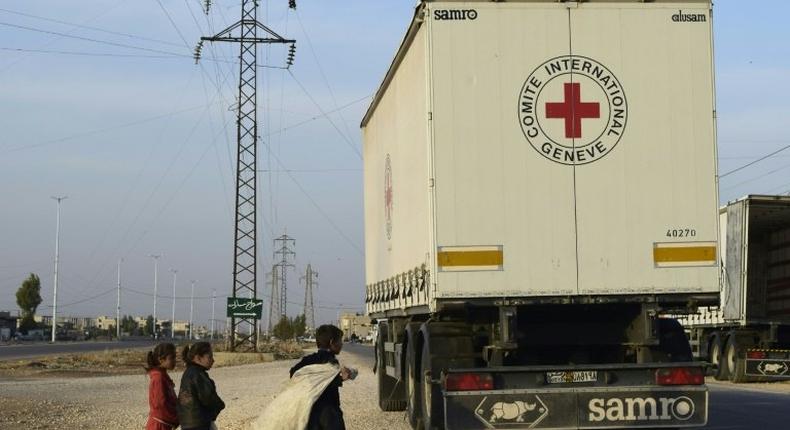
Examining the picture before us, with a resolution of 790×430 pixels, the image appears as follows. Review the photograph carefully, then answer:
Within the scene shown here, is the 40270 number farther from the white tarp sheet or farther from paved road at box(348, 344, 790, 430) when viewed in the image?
the white tarp sheet

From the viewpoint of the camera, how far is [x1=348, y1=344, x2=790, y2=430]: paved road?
48.2ft

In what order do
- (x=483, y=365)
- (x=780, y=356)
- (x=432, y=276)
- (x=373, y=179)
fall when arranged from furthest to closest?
(x=780, y=356), (x=373, y=179), (x=483, y=365), (x=432, y=276)

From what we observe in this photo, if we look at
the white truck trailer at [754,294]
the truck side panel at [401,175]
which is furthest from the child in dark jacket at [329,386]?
the white truck trailer at [754,294]

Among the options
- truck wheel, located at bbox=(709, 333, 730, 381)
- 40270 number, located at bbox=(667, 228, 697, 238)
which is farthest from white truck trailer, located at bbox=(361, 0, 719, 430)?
truck wheel, located at bbox=(709, 333, 730, 381)

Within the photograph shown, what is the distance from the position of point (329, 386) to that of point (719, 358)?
20885 mm

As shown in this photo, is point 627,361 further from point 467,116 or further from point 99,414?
point 99,414

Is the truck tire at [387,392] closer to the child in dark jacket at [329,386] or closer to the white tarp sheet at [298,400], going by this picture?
the child in dark jacket at [329,386]

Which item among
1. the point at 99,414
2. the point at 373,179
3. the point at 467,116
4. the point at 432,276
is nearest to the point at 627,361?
the point at 432,276

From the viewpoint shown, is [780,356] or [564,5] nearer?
[564,5]

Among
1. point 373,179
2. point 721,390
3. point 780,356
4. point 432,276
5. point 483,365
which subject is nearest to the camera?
point 432,276

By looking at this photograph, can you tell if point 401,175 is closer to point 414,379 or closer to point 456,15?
point 414,379

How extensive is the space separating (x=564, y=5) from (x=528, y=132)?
1299 millimetres

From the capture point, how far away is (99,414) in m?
18.9

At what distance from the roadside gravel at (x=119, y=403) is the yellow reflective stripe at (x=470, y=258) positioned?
16.0 feet
